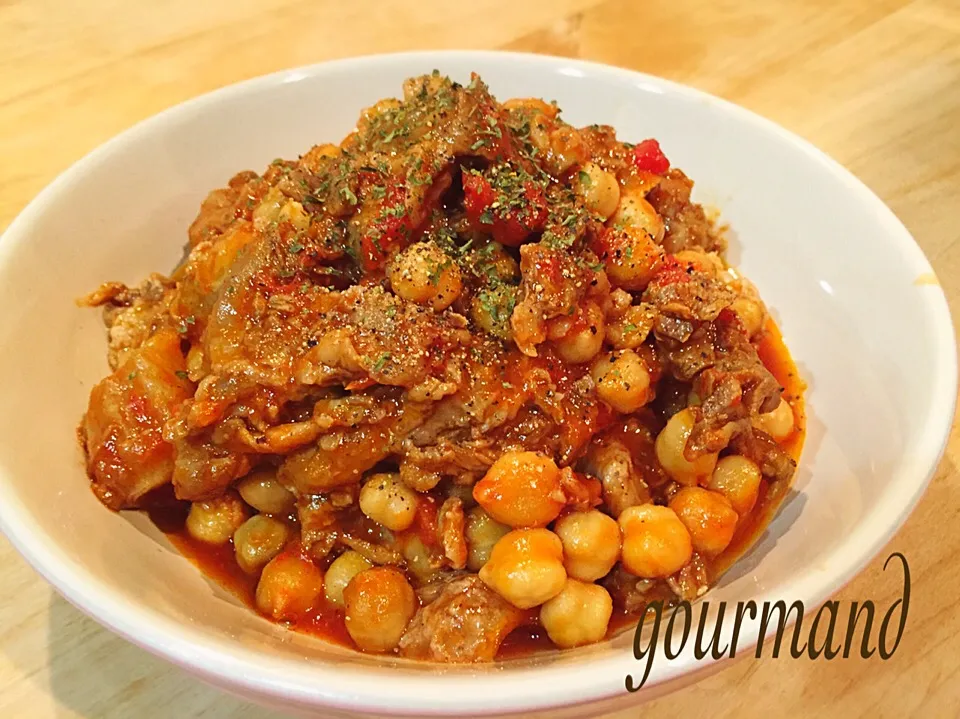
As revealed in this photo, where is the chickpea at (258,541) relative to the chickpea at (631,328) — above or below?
below

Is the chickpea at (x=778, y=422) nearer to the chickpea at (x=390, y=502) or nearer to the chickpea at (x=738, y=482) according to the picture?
the chickpea at (x=738, y=482)

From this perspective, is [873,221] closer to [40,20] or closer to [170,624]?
[170,624]

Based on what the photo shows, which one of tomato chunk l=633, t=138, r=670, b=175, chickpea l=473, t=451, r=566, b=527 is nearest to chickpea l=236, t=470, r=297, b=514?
chickpea l=473, t=451, r=566, b=527

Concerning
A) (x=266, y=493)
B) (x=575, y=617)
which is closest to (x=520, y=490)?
(x=575, y=617)

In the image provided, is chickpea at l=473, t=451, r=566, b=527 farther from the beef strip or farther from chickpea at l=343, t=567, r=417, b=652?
chickpea at l=343, t=567, r=417, b=652

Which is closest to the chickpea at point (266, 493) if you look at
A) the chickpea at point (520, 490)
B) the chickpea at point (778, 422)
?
the chickpea at point (520, 490)

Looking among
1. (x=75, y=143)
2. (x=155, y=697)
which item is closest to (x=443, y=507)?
(x=155, y=697)

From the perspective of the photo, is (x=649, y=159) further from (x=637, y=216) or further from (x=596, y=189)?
(x=596, y=189)
